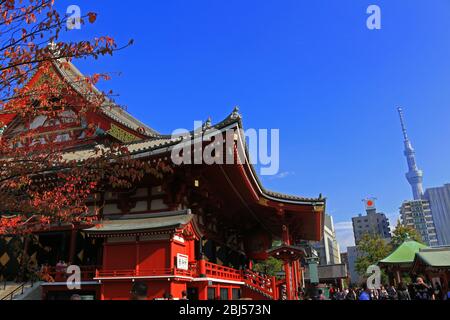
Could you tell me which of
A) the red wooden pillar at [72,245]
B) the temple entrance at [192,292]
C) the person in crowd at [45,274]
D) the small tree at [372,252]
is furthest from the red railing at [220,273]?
the small tree at [372,252]

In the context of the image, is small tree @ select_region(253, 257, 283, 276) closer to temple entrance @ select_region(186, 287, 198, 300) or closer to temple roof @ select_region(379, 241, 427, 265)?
temple roof @ select_region(379, 241, 427, 265)

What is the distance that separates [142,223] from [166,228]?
1566mm

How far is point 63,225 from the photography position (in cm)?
1557

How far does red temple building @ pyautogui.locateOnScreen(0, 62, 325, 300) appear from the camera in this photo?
12664 mm

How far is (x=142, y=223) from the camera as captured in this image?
43.9ft

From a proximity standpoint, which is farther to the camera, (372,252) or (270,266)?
(372,252)

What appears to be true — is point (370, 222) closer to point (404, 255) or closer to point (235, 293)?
point (404, 255)

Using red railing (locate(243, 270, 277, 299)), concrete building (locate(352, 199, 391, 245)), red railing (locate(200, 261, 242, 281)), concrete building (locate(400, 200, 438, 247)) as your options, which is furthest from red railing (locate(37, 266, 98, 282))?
concrete building (locate(400, 200, 438, 247))

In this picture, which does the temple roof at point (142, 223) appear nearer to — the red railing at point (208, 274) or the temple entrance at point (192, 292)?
the red railing at point (208, 274)

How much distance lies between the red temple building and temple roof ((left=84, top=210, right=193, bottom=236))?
0.04 m

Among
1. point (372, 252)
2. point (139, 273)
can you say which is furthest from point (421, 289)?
point (372, 252)

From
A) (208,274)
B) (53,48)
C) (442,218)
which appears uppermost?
(442,218)

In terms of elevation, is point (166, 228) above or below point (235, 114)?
below
